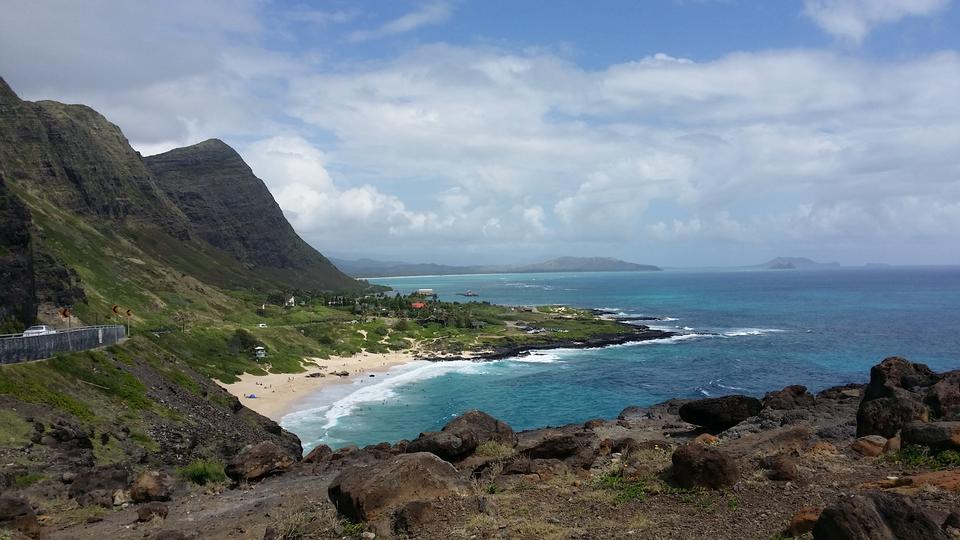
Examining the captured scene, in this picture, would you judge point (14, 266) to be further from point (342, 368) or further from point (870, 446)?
point (870, 446)

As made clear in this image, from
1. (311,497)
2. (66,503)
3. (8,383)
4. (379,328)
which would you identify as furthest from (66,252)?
(311,497)

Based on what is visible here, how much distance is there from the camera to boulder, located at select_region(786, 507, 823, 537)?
444 inches

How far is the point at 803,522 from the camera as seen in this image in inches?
448

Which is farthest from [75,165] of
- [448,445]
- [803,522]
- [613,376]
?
[803,522]

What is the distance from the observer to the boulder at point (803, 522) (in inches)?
444

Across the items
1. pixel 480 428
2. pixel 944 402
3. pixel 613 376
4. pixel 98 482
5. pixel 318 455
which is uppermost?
pixel 944 402

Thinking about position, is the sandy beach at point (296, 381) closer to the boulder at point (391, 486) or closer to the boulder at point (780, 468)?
the boulder at point (391, 486)

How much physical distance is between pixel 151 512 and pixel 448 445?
32.5 feet

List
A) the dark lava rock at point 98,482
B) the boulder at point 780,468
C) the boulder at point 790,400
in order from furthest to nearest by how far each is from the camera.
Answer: the boulder at point 790,400
the dark lava rock at point 98,482
the boulder at point 780,468

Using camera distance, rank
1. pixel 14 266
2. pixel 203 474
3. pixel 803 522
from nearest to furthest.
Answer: pixel 803 522, pixel 203 474, pixel 14 266

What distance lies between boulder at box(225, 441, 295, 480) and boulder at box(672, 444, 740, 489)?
696 inches

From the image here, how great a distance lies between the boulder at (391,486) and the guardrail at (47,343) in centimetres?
2961

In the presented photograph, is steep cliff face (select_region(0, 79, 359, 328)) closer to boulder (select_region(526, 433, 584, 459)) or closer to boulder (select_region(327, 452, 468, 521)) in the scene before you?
boulder (select_region(327, 452, 468, 521))

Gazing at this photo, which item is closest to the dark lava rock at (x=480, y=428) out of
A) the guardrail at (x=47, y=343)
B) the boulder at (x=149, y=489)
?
the boulder at (x=149, y=489)
